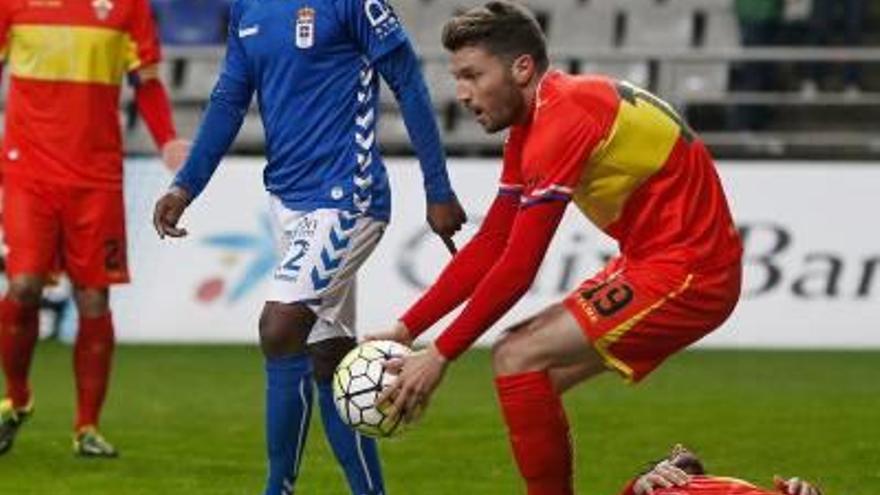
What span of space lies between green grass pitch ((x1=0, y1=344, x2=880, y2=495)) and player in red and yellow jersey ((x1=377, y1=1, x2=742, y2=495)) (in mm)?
2380

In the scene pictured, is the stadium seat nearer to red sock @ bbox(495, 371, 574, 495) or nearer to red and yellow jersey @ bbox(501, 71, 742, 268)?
red and yellow jersey @ bbox(501, 71, 742, 268)

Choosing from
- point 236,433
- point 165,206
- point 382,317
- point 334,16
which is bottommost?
point 382,317

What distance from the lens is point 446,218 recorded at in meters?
9.02

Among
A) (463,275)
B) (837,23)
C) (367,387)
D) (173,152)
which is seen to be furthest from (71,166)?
(837,23)

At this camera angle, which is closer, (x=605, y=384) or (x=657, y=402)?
(x=657, y=402)

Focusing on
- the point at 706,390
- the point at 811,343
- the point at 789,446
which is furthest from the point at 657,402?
the point at 811,343

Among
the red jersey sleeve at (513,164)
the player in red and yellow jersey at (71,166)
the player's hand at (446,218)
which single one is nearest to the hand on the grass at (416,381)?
the red jersey sleeve at (513,164)

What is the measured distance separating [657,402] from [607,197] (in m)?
6.22

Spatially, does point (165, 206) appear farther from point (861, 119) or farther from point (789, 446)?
point (861, 119)

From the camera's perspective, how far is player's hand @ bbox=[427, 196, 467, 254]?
8992mm

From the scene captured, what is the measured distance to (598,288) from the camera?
8117 mm

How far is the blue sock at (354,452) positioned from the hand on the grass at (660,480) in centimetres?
110

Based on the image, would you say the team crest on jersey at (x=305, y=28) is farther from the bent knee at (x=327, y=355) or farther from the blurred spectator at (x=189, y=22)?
the blurred spectator at (x=189, y=22)

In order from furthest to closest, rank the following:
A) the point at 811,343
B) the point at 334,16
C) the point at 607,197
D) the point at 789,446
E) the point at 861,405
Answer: the point at 811,343, the point at 861,405, the point at 789,446, the point at 334,16, the point at 607,197
